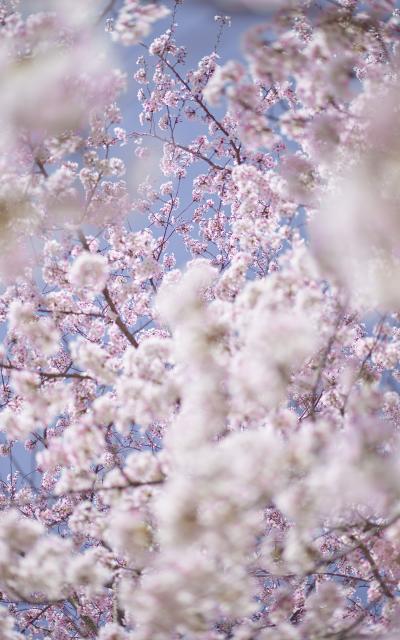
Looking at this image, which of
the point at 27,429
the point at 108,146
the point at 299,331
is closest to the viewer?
the point at 299,331

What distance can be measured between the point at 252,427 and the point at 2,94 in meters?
3.93

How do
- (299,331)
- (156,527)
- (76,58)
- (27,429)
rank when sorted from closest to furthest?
(299,331) < (156,527) < (27,429) < (76,58)

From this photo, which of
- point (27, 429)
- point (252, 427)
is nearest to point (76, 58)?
point (27, 429)

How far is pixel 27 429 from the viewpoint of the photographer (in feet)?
13.7

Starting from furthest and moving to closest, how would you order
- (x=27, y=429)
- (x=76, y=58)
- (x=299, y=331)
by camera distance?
(x=76, y=58)
(x=27, y=429)
(x=299, y=331)

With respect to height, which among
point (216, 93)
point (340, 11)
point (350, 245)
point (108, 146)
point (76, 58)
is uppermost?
point (108, 146)

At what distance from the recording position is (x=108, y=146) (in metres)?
6.05

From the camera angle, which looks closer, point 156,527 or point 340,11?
point 156,527

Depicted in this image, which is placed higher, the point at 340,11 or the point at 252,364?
the point at 340,11

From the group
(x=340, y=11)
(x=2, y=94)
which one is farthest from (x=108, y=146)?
(x=340, y=11)

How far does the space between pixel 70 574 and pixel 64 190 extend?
3.53 meters

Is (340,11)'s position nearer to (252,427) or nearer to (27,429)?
(252,427)

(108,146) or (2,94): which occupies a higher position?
(108,146)

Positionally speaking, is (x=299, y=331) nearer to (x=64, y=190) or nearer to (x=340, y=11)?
(x=64, y=190)
